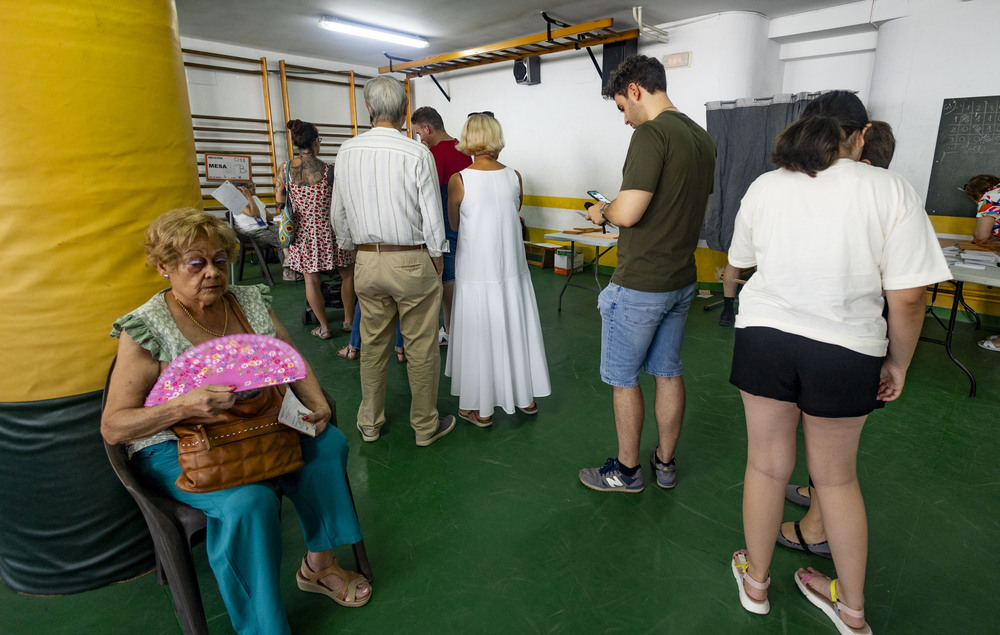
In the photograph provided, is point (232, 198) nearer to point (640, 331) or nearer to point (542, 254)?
point (542, 254)

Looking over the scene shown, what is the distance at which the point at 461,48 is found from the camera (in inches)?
267

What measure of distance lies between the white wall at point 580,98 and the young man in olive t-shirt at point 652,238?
380 centimetres

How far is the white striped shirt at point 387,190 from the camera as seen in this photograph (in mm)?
2189

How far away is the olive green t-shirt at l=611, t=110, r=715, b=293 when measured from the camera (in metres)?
1.72

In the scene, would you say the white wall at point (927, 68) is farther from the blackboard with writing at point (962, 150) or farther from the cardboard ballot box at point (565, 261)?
the cardboard ballot box at point (565, 261)

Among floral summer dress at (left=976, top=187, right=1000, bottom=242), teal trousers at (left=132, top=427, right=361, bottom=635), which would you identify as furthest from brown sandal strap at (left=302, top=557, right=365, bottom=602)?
floral summer dress at (left=976, top=187, right=1000, bottom=242)

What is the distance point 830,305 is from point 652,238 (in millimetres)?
663

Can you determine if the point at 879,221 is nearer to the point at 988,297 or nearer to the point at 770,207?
the point at 770,207

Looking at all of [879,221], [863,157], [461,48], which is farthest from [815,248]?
[461,48]

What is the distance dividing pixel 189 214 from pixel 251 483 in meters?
0.73

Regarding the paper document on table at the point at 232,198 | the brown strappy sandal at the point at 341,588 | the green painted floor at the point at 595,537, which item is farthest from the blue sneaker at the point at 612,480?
the paper document on table at the point at 232,198

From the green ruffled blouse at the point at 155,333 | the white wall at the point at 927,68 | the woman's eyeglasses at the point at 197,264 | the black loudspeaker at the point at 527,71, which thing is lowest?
the green ruffled blouse at the point at 155,333

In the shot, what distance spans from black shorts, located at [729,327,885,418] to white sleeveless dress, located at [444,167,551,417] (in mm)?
1357

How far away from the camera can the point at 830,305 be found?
1250mm
